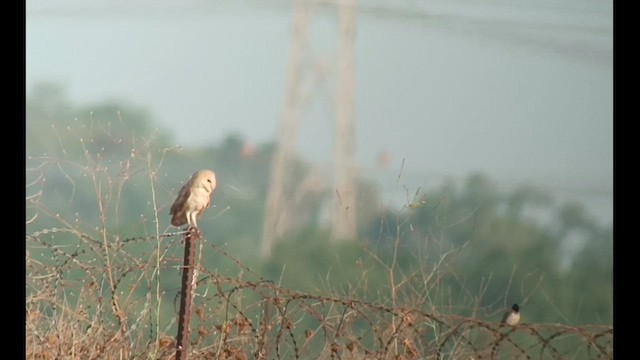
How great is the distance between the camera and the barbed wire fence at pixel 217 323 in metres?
4.00

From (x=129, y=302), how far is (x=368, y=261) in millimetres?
913

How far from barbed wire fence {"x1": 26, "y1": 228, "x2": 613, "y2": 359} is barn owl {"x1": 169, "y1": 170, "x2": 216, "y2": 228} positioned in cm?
9

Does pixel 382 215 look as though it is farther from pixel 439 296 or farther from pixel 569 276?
pixel 569 276

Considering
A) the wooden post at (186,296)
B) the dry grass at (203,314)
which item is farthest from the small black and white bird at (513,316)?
the wooden post at (186,296)

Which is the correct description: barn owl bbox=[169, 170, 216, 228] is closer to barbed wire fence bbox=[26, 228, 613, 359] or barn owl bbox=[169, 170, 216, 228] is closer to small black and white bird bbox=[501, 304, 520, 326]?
barbed wire fence bbox=[26, 228, 613, 359]

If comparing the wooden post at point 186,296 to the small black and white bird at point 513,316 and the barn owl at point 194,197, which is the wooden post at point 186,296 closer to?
the barn owl at point 194,197

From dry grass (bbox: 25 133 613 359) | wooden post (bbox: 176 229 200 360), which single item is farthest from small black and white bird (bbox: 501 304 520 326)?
wooden post (bbox: 176 229 200 360)

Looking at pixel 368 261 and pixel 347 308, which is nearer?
pixel 347 308

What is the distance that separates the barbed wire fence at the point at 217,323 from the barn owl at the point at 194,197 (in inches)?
3.6

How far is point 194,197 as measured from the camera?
385cm

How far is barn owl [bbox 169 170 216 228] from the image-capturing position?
3.85m
